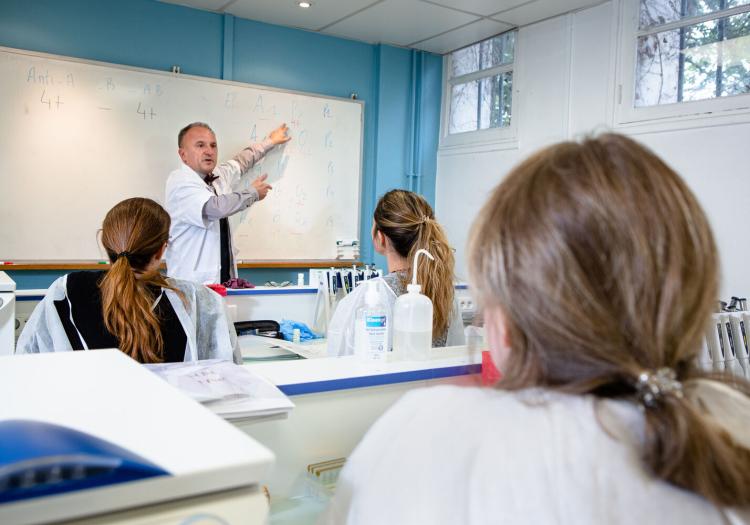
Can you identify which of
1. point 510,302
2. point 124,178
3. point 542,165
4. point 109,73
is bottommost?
point 510,302

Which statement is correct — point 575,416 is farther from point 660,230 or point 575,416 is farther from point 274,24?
point 274,24

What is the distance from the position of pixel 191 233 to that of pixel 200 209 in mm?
180

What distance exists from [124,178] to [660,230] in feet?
11.6

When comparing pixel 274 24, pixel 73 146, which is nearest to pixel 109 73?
pixel 73 146

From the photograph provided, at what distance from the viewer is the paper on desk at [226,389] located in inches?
32.5

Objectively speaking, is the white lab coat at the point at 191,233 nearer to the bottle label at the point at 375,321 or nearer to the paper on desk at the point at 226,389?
the bottle label at the point at 375,321

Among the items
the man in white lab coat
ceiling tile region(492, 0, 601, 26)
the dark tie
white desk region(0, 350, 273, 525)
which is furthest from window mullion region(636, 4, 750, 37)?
white desk region(0, 350, 273, 525)

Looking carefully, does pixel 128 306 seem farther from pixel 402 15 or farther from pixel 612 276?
pixel 402 15

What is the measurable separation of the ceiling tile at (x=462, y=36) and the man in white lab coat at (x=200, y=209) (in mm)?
1656

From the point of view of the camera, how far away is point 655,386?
55 centimetres

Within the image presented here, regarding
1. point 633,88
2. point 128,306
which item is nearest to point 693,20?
point 633,88

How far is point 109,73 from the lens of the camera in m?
3.52

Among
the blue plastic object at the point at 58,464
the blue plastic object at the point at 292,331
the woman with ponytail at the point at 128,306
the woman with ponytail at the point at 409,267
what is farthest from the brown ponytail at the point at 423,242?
the blue plastic object at the point at 58,464

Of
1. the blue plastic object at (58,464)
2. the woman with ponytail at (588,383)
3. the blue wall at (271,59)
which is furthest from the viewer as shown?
the blue wall at (271,59)
